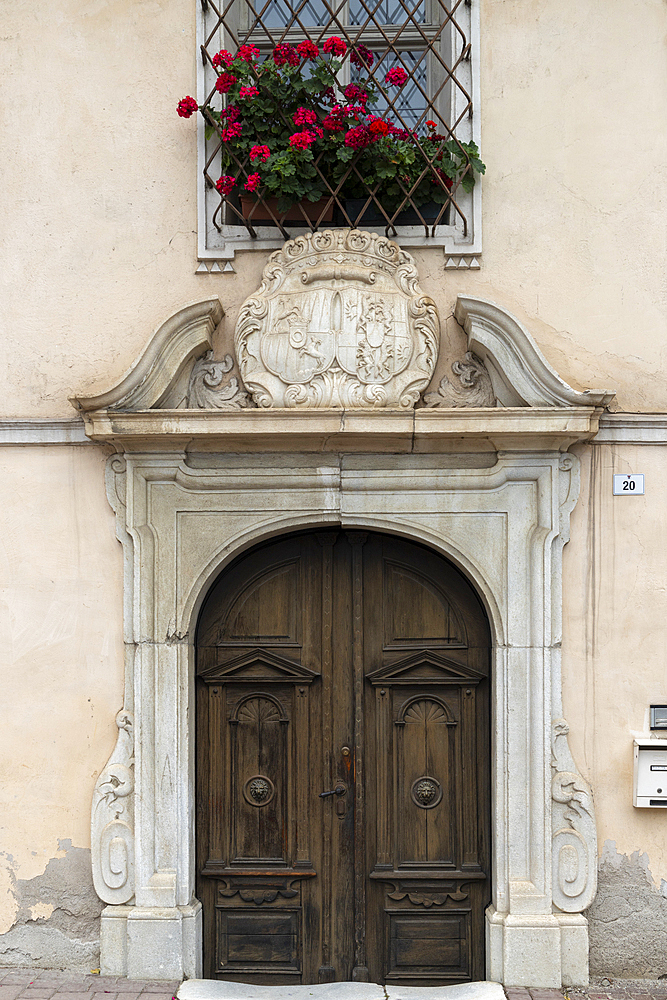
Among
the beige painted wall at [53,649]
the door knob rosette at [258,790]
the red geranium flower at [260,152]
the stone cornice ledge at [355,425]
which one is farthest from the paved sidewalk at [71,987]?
the red geranium flower at [260,152]

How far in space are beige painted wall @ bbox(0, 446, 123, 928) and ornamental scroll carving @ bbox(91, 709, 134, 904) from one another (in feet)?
0.27

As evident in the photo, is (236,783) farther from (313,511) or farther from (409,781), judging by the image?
(313,511)

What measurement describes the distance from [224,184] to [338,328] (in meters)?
0.91

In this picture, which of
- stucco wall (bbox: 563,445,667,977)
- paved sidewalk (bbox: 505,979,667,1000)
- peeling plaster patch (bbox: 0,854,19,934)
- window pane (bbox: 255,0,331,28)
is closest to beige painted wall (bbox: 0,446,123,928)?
peeling plaster patch (bbox: 0,854,19,934)

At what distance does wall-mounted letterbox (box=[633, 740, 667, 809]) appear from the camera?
4.36 m

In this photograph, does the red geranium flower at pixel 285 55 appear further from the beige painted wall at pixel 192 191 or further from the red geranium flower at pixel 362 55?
the beige painted wall at pixel 192 191

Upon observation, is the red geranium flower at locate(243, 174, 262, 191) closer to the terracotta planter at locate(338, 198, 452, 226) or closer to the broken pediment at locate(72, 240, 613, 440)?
the broken pediment at locate(72, 240, 613, 440)

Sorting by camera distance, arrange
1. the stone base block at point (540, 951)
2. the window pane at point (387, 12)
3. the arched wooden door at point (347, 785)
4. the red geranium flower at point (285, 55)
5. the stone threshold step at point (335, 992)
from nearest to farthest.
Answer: the stone threshold step at point (335, 992) → the stone base block at point (540, 951) → the red geranium flower at point (285, 55) → the arched wooden door at point (347, 785) → the window pane at point (387, 12)

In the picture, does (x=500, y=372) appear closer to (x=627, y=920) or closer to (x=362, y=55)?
(x=362, y=55)

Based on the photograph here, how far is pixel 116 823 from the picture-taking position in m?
4.45

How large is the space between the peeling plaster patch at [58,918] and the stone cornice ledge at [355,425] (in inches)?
84.0

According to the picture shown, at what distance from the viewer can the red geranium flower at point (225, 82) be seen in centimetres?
439

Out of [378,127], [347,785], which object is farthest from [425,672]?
[378,127]

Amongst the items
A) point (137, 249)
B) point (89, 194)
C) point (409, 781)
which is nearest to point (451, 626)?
point (409, 781)
